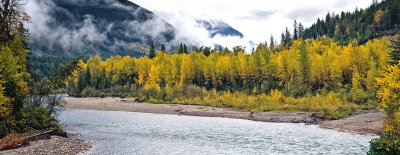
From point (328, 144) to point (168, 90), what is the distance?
182 feet

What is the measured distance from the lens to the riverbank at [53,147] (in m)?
19.6

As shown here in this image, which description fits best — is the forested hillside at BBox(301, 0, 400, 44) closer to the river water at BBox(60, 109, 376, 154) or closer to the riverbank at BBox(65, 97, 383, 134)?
the riverbank at BBox(65, 97, 383, 134)

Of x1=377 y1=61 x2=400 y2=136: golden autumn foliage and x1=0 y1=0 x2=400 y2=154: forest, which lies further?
x1=0 y1=0 x2=400 y2=154: forest

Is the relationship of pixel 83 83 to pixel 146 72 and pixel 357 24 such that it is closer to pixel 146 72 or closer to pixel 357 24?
pixel 146 72

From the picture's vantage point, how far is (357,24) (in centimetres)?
15075

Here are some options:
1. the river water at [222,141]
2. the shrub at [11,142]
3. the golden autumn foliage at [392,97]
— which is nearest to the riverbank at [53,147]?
the shrub at [11,142]

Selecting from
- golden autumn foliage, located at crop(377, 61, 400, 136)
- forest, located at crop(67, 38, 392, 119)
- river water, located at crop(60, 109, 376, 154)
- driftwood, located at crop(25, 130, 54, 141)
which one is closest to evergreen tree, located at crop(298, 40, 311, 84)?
forest, located at crop(67, 38, 392, 119)

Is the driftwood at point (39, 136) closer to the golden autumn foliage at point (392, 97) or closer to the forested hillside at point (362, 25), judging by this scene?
the golden autumn foliage at point (392, 97)

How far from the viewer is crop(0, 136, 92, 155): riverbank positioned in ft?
64.4

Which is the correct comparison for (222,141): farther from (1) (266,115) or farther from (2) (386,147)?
(1) (266,115)

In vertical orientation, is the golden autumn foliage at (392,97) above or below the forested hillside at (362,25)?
below

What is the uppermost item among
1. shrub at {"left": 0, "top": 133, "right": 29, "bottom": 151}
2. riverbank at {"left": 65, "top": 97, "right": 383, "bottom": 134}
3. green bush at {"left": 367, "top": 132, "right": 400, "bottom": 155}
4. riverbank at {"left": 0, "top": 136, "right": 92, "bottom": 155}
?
green bush at {"left": 367, "top": 132, "right": 400, "bottom": 155}

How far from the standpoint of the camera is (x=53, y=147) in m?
22.0

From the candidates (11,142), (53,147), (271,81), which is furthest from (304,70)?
(11,142)
